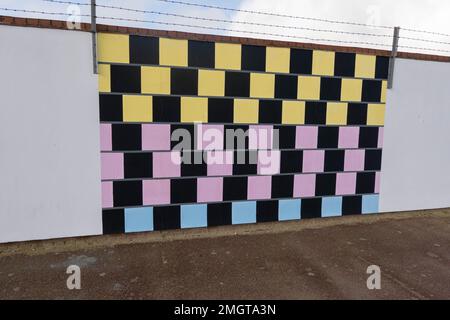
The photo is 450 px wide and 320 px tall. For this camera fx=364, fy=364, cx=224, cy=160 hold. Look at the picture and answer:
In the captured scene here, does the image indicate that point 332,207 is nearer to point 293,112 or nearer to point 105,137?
point 293,112

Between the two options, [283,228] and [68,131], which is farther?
[283,228]

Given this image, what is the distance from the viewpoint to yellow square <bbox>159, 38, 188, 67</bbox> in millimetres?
2721

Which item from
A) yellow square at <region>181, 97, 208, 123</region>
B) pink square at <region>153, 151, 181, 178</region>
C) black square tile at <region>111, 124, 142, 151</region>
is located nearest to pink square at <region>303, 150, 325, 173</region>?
yellow square at <region>181, 97, 208, 123</region>

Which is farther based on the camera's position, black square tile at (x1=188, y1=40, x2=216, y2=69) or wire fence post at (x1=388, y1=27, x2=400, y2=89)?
wire fence post at (x1=388, y1=27, x2=400, y2=89)

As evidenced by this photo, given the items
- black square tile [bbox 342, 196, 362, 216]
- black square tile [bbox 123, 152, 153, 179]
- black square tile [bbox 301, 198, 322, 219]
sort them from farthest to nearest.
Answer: black square tile [bbox 342, 196, 362, 216], black square tile [bbox 301, 198, 322, 219], black square tile [bbox 123, 152, 153, 179]

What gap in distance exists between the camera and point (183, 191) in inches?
115

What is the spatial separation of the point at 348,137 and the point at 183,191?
156 cm

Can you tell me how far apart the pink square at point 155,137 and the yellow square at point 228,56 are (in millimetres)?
652

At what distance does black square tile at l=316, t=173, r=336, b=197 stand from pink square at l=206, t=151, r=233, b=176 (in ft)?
2.73

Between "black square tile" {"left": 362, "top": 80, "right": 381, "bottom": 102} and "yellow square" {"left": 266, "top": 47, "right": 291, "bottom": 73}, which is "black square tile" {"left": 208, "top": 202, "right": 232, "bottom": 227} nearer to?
"yellow square" {"left": 266, "top": 47, "right": 291, "bottom": 73}

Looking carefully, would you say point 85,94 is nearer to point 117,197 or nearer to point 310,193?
point 117,197

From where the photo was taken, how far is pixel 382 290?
207cm
